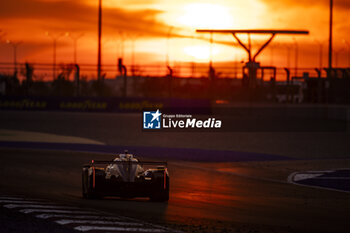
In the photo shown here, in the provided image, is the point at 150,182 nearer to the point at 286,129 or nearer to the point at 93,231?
the point at 93,231

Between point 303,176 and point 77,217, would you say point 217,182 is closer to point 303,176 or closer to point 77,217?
point 303,176

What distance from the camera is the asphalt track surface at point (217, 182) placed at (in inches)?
515

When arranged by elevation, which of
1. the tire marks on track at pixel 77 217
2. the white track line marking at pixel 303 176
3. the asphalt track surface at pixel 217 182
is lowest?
the white track line marking at pixel 303 176

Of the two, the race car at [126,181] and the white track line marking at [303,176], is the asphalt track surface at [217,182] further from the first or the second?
the white track line marking at [303,176]

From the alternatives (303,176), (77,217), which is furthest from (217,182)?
(77,217)

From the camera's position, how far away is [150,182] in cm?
1507

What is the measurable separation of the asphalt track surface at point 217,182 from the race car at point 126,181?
299 millimetres

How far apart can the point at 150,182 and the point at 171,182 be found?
466 cm
